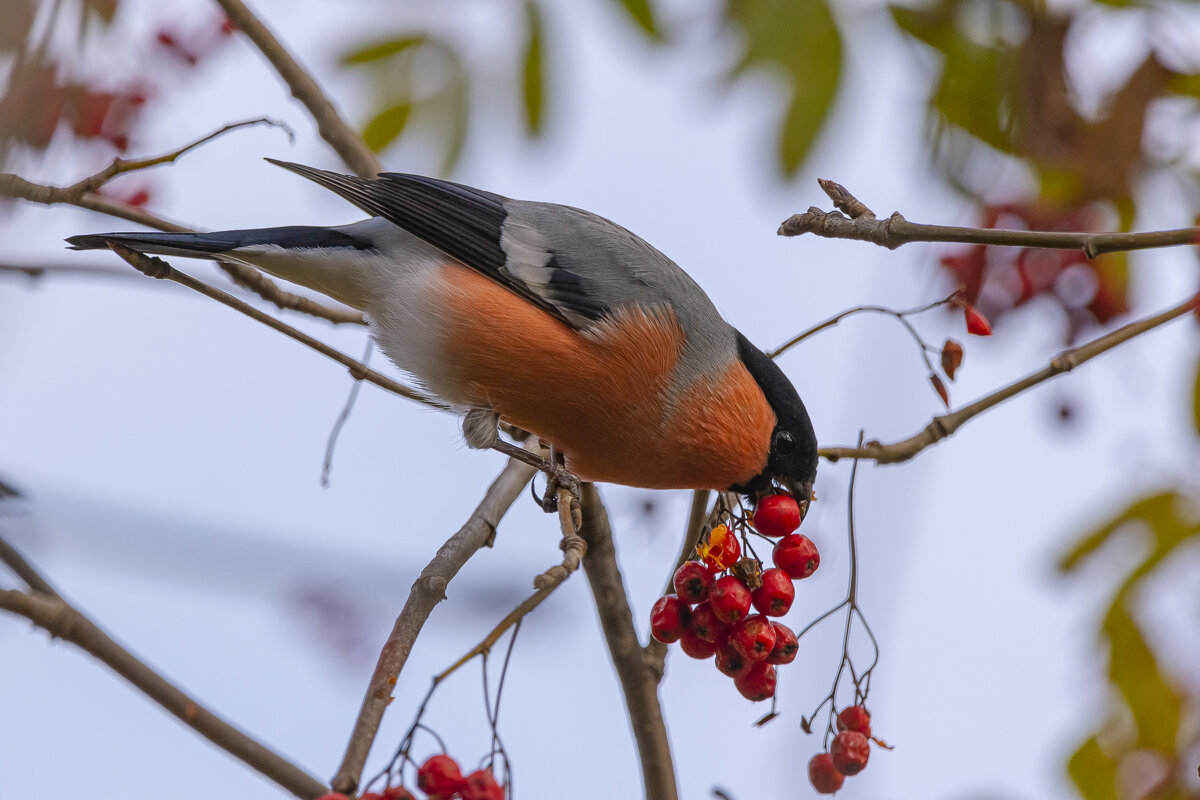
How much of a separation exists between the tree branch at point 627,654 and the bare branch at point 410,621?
0.30 metres

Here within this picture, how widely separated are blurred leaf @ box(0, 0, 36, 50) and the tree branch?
1811 mm

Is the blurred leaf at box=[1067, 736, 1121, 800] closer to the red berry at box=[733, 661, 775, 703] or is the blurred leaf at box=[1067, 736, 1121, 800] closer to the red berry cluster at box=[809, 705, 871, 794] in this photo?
the red berry cluster at box=[809, 705, 871, 794]

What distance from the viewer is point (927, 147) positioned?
346 cm

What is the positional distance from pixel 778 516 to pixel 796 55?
1.61 meters

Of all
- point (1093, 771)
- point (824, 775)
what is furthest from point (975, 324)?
point (1093, 771)

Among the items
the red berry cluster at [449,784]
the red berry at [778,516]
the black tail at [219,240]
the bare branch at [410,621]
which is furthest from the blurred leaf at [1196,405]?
the black tail at [219,240]

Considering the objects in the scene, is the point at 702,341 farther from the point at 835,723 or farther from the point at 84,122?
the point at 84,122

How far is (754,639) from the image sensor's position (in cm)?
265

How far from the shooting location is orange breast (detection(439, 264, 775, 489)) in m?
3.34

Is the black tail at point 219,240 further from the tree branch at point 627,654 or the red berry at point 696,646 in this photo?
the red berry at point 696,646

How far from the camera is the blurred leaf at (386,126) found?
13.7 ft

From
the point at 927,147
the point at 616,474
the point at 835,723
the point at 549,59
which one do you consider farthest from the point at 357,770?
the point at 549,59

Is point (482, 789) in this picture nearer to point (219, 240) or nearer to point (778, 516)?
point (778, 516)

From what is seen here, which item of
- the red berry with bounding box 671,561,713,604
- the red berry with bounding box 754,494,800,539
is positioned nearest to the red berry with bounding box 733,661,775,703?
the red berry with bounding box 671,561,713,604
